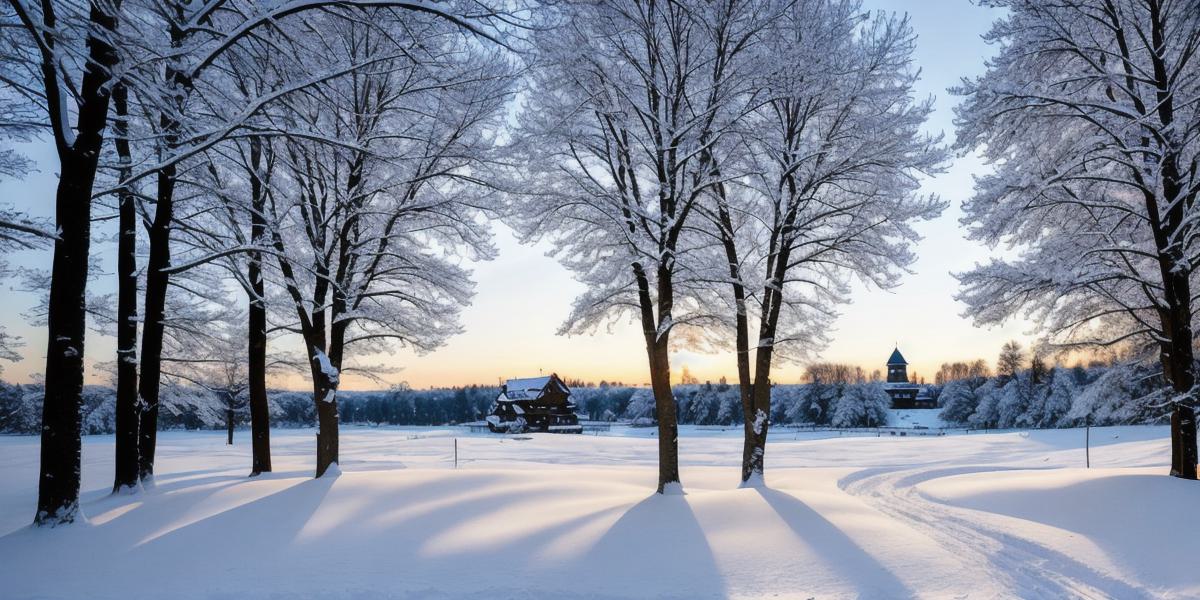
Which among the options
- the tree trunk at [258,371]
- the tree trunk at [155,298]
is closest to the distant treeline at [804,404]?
the tree trunk at [258,371]

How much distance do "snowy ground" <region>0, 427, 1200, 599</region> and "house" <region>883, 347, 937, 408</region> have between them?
300ft

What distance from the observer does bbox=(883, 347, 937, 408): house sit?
95562 millimetres

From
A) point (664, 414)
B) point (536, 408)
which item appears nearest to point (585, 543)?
point (664, 414)

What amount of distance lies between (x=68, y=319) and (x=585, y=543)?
21.1 ft

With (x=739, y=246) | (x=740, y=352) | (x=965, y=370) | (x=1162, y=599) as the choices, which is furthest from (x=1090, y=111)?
(x=965, y=370)

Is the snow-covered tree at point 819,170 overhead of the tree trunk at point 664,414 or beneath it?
overhead

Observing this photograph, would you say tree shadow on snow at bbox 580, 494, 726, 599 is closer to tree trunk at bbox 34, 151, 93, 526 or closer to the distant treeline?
tree trunk at bbox 34, 151, 93, 526

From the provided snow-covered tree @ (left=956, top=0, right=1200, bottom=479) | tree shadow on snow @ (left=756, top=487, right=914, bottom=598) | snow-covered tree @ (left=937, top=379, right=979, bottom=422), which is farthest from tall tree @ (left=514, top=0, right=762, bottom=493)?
snow-covered tree @ (left=937, top=379, right=979, bottom=422)

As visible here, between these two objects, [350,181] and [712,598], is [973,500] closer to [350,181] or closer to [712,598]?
[712,598]

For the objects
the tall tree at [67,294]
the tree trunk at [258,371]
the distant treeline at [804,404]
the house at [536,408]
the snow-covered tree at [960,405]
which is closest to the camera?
the tall tree at [67,294]

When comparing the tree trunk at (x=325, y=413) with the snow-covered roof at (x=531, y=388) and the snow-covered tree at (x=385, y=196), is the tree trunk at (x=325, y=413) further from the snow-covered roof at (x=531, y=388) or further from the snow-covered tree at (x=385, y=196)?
the snow-covered roof at (x=531, y=388)

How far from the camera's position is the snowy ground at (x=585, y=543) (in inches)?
232

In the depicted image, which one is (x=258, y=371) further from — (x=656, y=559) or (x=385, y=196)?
(x=656, y=559)

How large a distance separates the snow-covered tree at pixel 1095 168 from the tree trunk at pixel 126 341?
49.7 feet
